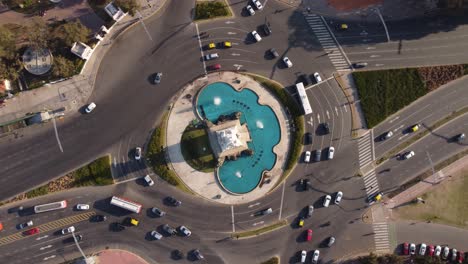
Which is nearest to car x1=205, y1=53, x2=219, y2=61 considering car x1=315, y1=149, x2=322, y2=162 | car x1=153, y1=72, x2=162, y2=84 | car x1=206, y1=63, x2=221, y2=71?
car x1=206, y1=63, x2=221, y2=71

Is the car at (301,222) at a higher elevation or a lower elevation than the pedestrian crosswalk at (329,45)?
lower

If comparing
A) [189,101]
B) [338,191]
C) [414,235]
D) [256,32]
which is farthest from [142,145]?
[414,235]

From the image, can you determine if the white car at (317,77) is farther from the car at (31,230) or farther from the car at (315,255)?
the car at (31,230)

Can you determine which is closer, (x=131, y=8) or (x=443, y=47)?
(x=131, y=8)

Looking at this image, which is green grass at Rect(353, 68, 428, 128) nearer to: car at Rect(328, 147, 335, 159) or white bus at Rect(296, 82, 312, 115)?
car at Rect(328, 147, 335, 159)

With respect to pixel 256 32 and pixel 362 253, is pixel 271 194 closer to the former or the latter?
pixel 362 253

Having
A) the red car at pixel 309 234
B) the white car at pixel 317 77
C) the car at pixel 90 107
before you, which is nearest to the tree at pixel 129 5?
the car at pixel 90 107
